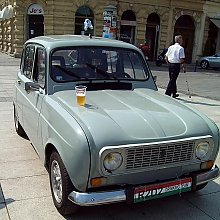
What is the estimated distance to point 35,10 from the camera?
2234cm

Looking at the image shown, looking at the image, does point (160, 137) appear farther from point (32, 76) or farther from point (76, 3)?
point (76, 3)

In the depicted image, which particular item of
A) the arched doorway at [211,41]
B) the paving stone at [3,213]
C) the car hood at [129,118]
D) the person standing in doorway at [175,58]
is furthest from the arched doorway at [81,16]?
the paving stone at [3,213]

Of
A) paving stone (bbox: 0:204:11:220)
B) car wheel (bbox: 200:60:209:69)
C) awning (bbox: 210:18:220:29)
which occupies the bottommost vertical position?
car wheel (bbox: 200:60:209:69)

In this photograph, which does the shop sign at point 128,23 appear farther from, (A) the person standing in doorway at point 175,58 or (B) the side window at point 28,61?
(B) the side window at point 28,61

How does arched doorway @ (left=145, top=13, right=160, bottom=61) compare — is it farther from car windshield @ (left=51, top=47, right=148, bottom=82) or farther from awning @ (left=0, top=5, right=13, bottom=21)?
car windshield @ (left=51, top=47, right=148, bottom=82)

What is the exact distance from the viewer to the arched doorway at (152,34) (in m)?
25.9

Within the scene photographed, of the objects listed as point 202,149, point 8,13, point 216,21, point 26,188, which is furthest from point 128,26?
point 202,149

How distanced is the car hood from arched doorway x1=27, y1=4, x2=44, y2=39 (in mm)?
20216

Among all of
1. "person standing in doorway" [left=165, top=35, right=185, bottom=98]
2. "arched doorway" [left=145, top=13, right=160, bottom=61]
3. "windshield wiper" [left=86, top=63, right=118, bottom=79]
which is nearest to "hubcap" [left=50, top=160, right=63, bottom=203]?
"windshield wiper" [left=86, top=63, right=118, bottom=79]

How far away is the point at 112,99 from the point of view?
363 cm

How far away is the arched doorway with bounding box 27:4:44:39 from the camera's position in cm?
2230

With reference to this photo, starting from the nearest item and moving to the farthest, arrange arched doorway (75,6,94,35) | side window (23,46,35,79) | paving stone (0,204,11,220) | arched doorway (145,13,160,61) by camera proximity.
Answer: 1. paving stone (0,204,11,220)
2. side window (23,46,35,79)
3. arched doorway (75,6,94,35)
4. arched doorway (145,13,160,61)

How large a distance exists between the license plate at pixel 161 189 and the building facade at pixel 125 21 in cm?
1516

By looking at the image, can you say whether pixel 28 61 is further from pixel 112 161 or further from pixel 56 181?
pixel 112 161
